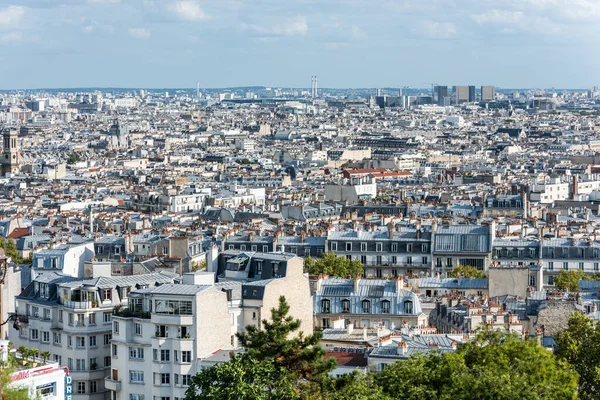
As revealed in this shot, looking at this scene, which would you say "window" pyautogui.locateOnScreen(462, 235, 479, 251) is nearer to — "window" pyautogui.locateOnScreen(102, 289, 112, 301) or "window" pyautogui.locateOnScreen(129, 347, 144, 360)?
"window" pyautogui.locateOnScreen(102, 289, 112, 301)

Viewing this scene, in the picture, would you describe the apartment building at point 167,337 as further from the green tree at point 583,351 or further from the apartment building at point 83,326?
the green tree at point 583,351

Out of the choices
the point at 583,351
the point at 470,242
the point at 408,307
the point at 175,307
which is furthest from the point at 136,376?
the point at 470,242

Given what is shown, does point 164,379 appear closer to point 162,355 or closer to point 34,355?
point 162,355

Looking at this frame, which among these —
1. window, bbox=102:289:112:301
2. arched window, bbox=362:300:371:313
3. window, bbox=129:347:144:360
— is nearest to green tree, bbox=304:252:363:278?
arched window, bbox=362:300:371:313

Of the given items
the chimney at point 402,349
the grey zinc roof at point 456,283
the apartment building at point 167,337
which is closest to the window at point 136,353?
the apartment building at point 167,337

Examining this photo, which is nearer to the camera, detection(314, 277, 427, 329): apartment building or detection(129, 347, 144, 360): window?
detection(129, 347, 144, 360): window

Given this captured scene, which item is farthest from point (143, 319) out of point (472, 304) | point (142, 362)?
point (472, 304)
